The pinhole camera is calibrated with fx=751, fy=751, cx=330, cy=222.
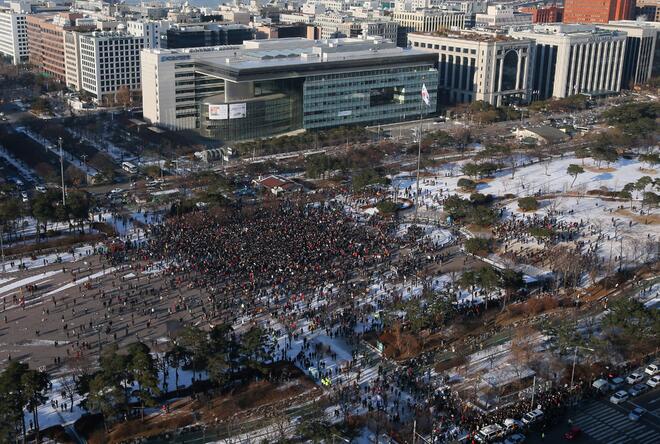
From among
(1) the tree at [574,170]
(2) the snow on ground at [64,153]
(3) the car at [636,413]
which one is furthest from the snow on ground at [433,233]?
(2) the snow on ground at [64,153]

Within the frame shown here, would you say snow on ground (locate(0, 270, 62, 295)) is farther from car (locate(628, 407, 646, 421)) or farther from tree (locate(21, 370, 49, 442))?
car (locate(628, 407, 646, 421))

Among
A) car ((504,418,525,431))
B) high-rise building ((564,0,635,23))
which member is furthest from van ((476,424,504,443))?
high-rise building ((564,0,635,23))

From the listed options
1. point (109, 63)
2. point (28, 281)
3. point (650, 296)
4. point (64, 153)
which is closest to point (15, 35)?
point (109, 63)

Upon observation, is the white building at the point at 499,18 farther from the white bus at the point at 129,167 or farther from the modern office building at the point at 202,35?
the white bus at the point at 129,167

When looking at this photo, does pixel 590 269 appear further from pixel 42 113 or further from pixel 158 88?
pixel 42 113

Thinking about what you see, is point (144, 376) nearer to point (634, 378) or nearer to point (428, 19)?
point (634, 378)
